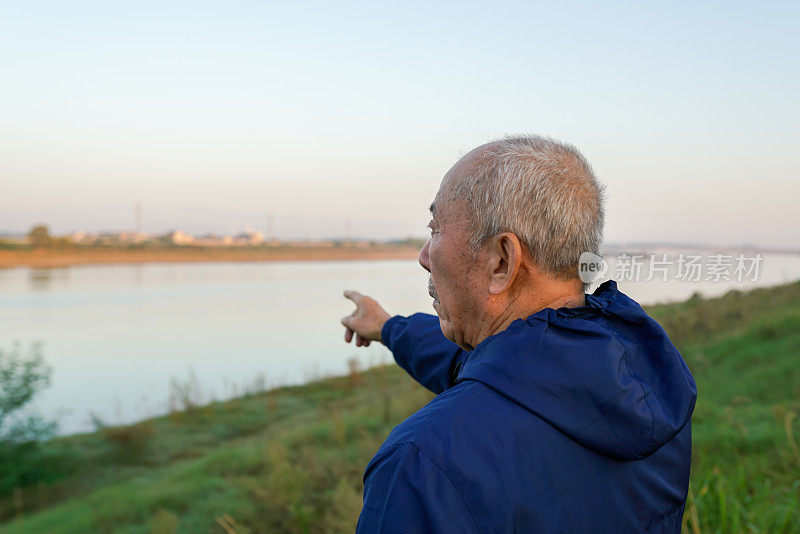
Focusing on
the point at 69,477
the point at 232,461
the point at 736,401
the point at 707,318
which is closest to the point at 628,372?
the point at 736,401

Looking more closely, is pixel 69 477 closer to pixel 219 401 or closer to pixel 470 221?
pixel 219 401

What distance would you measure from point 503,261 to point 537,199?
0.14m

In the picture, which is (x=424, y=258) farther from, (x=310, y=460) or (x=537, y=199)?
(x=310, y=460)

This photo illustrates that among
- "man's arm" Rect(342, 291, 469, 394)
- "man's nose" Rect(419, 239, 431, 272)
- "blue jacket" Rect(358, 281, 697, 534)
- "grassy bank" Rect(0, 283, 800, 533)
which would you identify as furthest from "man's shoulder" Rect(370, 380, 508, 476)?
"grassy bank" Rect(0, 283, 800, 533)

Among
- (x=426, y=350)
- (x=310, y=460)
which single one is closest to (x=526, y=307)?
(x=426, y=350)

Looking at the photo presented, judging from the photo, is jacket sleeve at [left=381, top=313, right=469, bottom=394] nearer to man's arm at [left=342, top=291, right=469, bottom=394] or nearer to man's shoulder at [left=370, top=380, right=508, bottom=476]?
man's arm at [left=342, top=291, right=469, bottom=394]

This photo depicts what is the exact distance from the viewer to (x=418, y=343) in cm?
191

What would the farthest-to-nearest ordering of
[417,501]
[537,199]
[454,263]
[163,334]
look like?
[163,334] < [454,263] < [537,199] < [417,501]

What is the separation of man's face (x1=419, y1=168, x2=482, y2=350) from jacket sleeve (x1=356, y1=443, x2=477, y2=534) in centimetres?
41

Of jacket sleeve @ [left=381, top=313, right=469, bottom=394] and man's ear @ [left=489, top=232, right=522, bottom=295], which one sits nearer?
man's ear @ [left=489, top=232, right=522, bottom=295]

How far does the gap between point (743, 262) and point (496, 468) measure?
175cm

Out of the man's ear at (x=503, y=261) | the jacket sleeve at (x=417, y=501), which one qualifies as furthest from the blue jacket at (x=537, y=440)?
the man's ear at (x=503, y=261)

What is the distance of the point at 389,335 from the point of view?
204 cm

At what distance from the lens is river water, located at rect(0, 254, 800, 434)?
12.9 metres
